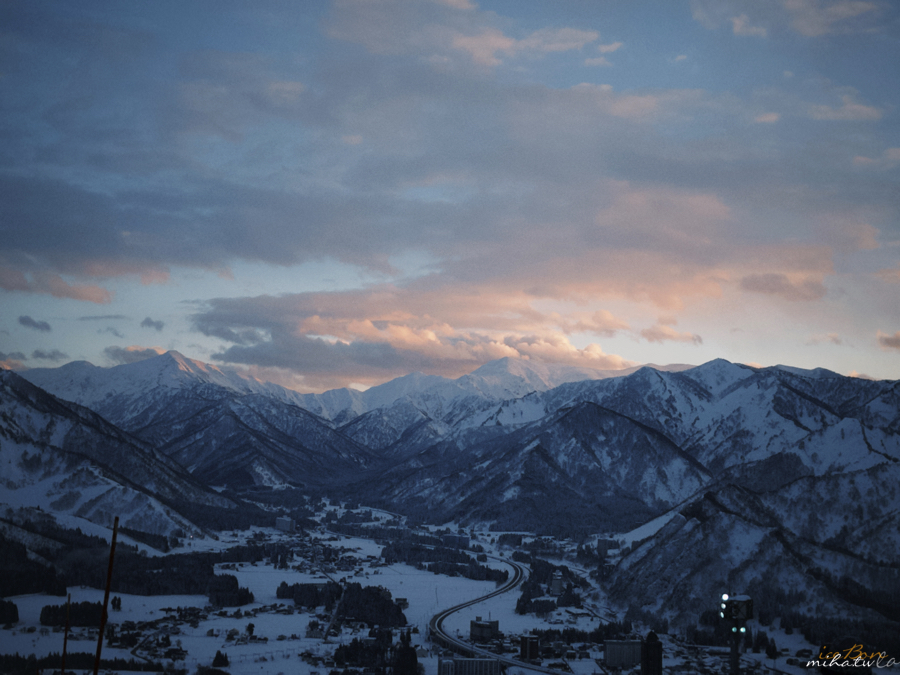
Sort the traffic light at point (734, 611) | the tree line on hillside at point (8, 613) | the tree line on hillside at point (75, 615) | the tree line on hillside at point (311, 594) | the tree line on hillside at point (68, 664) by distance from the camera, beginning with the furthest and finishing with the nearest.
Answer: the tree line on hillside at point (311, 594) → the tree line on hillside at point (75, 615) → the tree line on hillside at point (8, 613) → the tree line on hillside at point (68, 664) → the traffic light at point (734, 611)

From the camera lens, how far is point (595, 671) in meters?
113

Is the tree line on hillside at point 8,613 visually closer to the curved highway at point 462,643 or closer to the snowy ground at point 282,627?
the snowy ground at point 282,627

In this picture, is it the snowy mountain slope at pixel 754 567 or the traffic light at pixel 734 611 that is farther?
the snowy mountain slope at pixel 754 567

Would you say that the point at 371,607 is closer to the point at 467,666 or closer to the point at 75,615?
Result: the point at 467,666

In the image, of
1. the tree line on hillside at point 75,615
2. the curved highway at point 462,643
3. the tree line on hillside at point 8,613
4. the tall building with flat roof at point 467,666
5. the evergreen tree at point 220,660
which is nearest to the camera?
the tall building with flat roof at point 467,666

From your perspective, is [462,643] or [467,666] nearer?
[467,666]

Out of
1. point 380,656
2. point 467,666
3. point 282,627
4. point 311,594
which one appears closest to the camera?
point 467,666

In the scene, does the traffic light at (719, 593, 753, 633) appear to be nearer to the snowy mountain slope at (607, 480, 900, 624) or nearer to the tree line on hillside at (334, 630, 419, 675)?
the tree line on hillside at (334, 630, 419, 675)

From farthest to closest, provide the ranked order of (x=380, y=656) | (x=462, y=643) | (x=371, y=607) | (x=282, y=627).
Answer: (x=371, y=607)
(x=282, y=627)
(x=462, y=643)
(x=380, y=656)

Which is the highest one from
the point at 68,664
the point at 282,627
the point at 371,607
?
the point at 68,664

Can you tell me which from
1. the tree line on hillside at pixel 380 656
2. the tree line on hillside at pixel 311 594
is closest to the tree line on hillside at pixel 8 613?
the tree line on hillside at pixel 311 594

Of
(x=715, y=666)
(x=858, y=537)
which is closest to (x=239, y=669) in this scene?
(x=715, y=666)

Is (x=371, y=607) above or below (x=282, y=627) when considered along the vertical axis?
above

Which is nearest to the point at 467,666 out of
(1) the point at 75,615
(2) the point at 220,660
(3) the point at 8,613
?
(2) the point at 220,660
